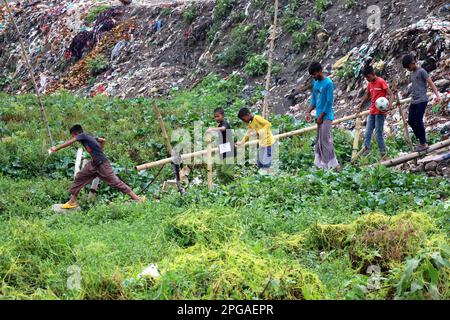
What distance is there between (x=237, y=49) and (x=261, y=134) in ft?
26.9

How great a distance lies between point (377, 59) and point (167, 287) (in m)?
9.41

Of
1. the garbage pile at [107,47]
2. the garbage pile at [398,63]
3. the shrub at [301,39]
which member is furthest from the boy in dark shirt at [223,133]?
the garbage pile at [107,47]

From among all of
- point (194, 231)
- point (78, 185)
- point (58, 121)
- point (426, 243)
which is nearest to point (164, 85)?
point (58, 121)

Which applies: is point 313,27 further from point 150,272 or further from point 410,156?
point 150,272

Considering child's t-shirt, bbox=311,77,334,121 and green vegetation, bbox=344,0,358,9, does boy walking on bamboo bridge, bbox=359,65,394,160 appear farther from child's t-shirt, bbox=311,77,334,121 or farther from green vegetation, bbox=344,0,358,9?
green vegetation, bbox=344,0,358,9

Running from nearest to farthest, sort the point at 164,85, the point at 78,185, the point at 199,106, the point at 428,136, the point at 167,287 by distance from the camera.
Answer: the point at 167,287 → the point at 78,185 → the point at 428,136 → the point at 199,106 → the point at 164,85

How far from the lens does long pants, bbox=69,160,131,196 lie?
9.13 m

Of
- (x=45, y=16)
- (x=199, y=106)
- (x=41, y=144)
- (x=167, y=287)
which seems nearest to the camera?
(x=167, y=287)

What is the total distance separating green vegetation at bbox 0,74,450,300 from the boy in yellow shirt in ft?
1.05

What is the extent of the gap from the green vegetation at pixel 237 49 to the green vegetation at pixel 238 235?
265 inches

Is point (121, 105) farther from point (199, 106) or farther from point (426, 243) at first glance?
point (426, 243)

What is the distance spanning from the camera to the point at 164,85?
17.4 meters

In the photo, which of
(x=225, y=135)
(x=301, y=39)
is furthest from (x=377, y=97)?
(x=301, y=39)

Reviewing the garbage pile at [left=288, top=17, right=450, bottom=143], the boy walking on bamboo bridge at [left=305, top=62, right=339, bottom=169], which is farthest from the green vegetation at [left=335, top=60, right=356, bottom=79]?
the boy walking on bamboo bridge at [left=305, top=62, right=339, bottom=169]
